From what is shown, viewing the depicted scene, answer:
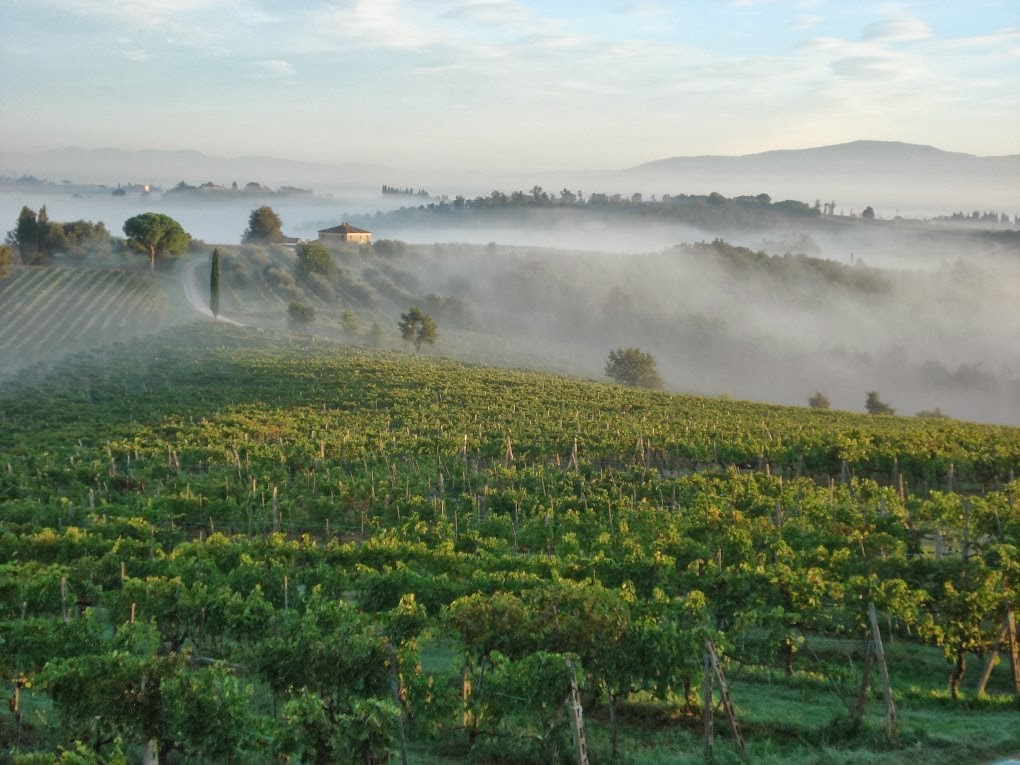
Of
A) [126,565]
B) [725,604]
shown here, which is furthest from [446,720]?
[126,565]

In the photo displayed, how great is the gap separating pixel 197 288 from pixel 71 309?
16987mm

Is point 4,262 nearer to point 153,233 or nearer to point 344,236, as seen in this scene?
point 153,233

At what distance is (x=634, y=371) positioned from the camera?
2857 inches

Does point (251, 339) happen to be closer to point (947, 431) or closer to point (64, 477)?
point (64, 477)

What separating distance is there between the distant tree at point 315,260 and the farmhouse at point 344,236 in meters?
30.0

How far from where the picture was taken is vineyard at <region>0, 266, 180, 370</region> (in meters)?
62.0

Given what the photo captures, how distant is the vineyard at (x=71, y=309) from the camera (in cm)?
6197

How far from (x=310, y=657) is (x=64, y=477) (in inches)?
784

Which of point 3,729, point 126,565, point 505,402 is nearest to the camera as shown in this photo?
point 3,729

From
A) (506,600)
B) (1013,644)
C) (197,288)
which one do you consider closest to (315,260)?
(197,288)

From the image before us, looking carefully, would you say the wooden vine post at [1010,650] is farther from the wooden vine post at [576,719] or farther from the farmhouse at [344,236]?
the farmhouse at [344,236]

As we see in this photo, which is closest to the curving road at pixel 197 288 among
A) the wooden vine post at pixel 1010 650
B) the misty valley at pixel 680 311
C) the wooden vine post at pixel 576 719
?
the misty valley at pixel 680 311

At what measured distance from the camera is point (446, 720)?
12203 millimetres

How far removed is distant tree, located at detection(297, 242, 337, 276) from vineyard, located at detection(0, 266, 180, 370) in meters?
20.2
